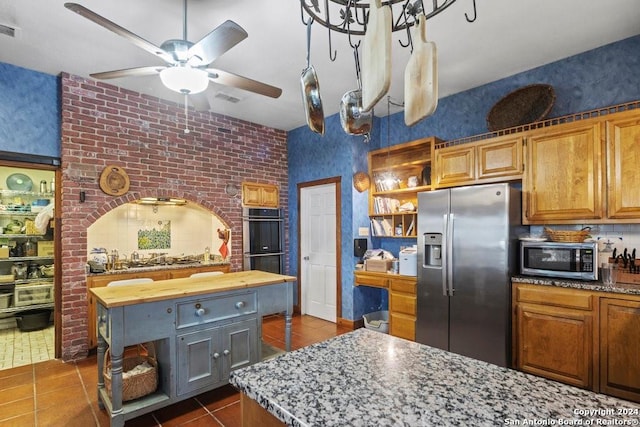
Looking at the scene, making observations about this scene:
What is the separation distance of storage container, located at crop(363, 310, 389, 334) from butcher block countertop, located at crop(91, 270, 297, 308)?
1.53m

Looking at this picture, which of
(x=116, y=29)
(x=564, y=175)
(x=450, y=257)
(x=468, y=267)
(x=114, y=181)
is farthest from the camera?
(x=114, y=181)

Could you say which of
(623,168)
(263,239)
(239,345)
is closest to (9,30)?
(239,345)

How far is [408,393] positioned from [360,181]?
3642 millimetres

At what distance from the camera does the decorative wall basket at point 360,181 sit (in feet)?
14.4

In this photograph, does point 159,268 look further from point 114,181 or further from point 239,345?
point 239,345

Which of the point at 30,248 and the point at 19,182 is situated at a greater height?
the point at 19,182

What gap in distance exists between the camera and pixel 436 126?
408cm

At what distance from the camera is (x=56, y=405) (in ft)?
8.20

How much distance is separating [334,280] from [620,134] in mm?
3443

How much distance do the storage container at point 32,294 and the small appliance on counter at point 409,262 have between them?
4823mm

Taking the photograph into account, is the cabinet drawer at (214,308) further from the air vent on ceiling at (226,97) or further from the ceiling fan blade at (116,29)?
the air vent on ceiling at (226,97)

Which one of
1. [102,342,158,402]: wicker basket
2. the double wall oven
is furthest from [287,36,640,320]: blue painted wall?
[102,342,158,402]: wicker basket

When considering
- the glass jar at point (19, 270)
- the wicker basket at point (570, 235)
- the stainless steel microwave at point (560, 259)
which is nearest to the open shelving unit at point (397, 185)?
the stainless steel microwave at point (560, 259)

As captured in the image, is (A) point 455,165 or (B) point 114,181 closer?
(A) point 455,165
